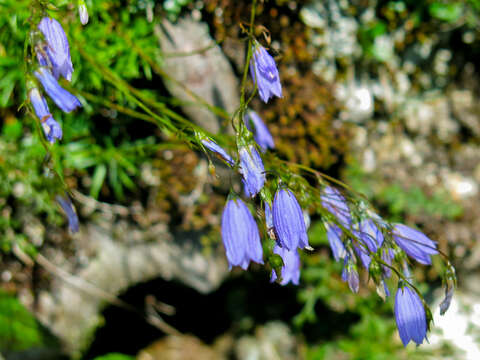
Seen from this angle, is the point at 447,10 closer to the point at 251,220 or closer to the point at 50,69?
the point at 251,220

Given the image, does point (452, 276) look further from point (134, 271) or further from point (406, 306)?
point (134, 271)

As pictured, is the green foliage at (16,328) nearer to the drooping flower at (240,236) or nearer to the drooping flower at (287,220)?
the drooping flower at (240,236)

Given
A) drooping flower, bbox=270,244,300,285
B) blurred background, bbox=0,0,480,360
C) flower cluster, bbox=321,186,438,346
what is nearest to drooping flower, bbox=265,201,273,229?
drooping flower, bbox=270,244,300,285

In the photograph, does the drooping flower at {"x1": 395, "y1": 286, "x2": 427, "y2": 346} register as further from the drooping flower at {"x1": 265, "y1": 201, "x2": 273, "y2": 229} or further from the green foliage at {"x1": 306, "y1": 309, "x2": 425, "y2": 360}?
the green foliage at {"x1": 306, "y1": 309, "x2": 425, "y2": 360}

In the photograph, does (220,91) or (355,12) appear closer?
(220,91)

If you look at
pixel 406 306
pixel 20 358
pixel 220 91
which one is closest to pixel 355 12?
pixel 220 91

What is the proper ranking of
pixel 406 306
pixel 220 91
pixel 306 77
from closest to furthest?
pixel 406 306 → pixel 220 91 → pixel 306 77
